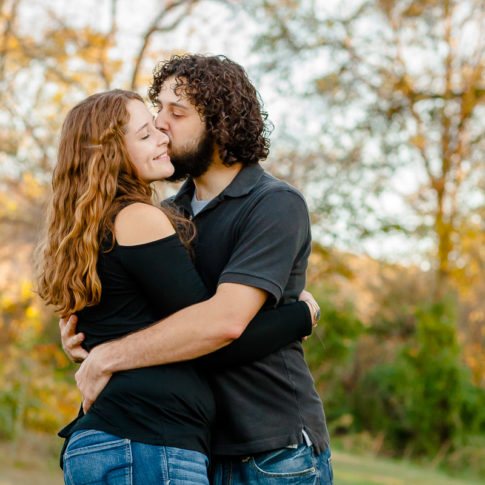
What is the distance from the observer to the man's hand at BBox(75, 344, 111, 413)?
7.44 ft

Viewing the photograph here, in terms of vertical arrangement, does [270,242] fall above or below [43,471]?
above

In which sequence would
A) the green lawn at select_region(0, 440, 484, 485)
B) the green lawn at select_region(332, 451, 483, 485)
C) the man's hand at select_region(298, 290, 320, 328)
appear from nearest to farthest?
the man's hand at select_region(298, 290, 320, 328) → the green lawn at select_region(0, 440, 484, 485) → the green lawn at select_region(332, 451, 483, 485)

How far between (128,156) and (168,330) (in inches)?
25.3

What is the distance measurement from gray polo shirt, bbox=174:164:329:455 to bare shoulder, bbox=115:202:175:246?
26 cm

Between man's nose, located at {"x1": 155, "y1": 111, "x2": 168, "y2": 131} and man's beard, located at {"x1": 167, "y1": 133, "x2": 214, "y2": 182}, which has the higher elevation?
man's nose, located at {"x1": 155, "y1": 111, "x2": 168, "y2": 131}

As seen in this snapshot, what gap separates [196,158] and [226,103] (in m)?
0.25

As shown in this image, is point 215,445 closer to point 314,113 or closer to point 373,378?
point 314,113

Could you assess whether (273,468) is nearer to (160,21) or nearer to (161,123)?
(161,123)

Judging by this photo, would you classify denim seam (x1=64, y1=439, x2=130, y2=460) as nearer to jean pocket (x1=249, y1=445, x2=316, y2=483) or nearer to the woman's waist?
the woman's waist

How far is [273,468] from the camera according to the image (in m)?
2.42

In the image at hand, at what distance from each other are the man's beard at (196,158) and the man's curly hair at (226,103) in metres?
0.04

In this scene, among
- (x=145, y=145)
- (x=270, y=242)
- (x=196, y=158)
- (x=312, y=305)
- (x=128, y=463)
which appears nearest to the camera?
(x=128, y=463)

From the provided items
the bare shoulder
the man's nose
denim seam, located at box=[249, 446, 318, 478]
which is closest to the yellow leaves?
the man's nose

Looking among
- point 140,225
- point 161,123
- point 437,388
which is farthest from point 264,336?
point 437,388
